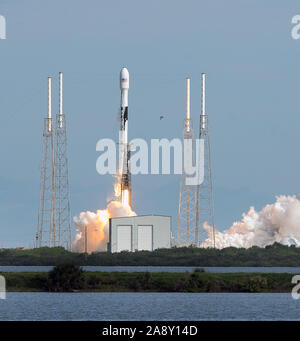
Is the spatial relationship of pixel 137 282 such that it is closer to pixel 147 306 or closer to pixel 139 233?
pixel 147 306

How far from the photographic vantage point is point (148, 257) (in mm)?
187375

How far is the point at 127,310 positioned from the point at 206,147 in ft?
220

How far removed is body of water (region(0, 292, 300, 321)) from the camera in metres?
96.1

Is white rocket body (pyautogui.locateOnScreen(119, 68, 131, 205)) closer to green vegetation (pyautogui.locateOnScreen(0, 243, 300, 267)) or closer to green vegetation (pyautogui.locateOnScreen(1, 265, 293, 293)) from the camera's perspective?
green vegetation (pyautogui.locateOnScreen(0, 243, 300, 267))

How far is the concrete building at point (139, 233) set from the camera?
187000 mm

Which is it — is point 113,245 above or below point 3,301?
above

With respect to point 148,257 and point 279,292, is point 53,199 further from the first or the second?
point 279,292

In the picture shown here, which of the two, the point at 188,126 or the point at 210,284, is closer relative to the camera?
the point at 210,284

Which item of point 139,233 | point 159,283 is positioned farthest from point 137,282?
point 139,233

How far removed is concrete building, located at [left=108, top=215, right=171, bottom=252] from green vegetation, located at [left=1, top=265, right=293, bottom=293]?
6364 cm

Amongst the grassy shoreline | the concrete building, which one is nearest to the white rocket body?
the concrete building
